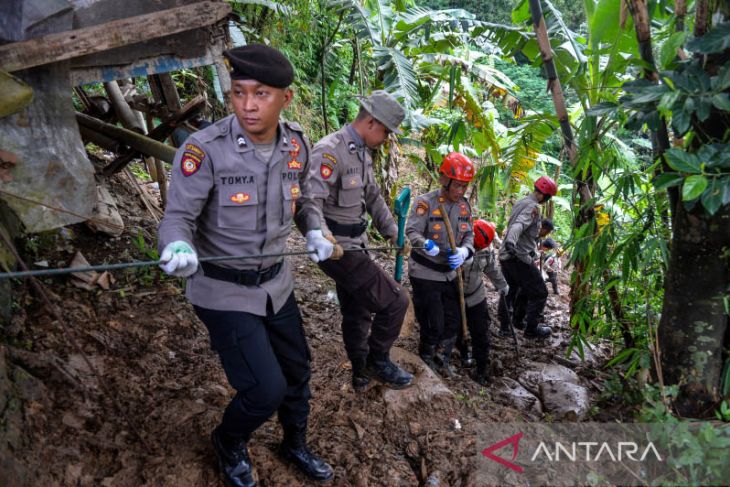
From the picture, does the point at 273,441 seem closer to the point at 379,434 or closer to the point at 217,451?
the point at 217,451

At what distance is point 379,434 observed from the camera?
134 inches

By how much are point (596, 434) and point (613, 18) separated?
2.91m

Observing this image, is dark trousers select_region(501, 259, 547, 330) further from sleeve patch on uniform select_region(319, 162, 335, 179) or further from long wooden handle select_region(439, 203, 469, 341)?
sleeve patch on uniform select_region(319, 162, 335, 179)

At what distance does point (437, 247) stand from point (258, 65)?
2.48m

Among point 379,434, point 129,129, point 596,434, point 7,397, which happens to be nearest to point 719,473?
point 596,434

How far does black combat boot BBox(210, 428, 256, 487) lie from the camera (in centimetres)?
262

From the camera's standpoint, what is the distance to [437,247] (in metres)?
4.41

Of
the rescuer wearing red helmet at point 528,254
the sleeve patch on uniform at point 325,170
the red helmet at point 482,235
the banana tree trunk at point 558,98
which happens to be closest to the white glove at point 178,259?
the sleeve patch on uniform at point 325,170

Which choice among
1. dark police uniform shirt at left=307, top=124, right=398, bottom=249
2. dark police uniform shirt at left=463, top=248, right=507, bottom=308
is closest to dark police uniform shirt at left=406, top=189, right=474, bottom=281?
dark police uniform shirt at left=463, top=248, right=507, bottom=308

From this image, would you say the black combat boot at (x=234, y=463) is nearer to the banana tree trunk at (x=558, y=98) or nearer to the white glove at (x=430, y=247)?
the white glove at (x=430, y=247)

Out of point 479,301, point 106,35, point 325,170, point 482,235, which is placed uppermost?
point 106,35

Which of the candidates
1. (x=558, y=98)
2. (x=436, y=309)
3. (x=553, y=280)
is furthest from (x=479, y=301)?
(x=553, y=280)

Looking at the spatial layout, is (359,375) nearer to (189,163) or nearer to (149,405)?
(149,405)

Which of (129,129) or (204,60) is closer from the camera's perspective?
(204,60)
